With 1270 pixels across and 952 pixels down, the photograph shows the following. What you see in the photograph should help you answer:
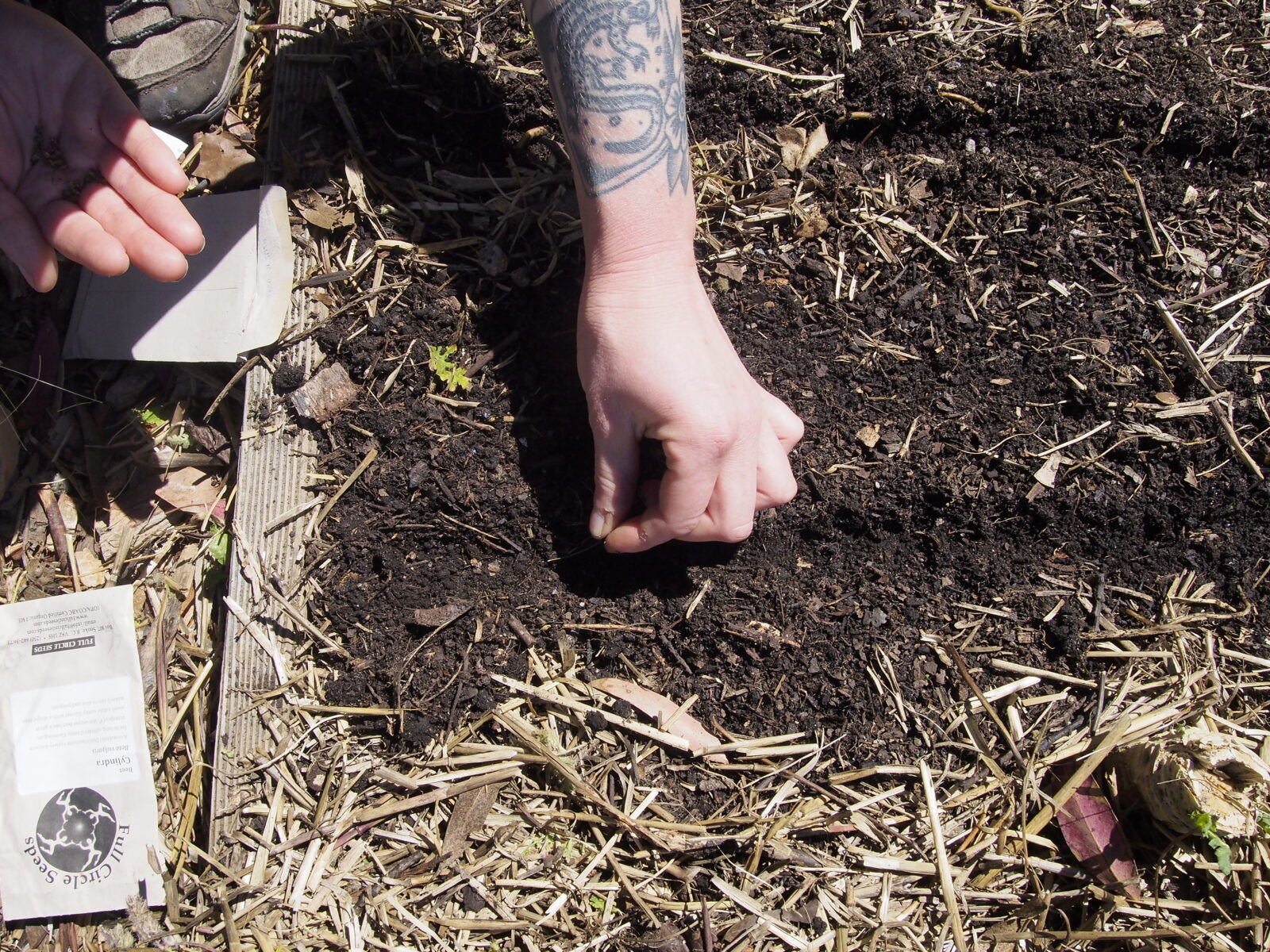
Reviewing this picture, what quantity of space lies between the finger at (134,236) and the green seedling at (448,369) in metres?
0.67

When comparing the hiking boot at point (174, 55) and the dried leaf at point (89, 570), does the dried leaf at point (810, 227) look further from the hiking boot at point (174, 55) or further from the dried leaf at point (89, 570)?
the dried leaf at point (89, 570)

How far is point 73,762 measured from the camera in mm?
2211

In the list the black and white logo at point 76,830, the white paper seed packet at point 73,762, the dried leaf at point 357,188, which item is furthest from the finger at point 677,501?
the black and white logo at point 76,830

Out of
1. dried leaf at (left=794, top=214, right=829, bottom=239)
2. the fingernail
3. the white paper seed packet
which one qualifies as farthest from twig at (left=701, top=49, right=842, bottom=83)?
the white paper seed packet

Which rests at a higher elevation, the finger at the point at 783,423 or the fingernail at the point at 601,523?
the finger at the point at 783,423

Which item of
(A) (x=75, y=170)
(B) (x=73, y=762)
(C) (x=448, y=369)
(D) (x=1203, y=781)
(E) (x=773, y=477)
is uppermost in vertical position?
(A) (x=75, y=170)

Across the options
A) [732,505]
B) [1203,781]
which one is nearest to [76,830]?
[732,505]

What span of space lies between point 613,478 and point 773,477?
1.33ft

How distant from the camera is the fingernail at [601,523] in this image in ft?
6.31

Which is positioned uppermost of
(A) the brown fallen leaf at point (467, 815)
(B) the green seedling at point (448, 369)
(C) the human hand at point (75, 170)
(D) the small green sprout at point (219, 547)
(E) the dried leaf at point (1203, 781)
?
(C) the human hand at point (75, 170)

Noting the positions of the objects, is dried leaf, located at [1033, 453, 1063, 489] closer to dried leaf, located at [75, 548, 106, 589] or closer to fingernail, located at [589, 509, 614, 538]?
fingernail, located at [589, 509, 614, 538]

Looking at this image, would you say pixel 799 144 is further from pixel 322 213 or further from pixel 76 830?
pixel 76 830

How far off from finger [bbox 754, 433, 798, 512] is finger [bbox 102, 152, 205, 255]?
1575 millimetres

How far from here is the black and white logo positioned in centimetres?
215
